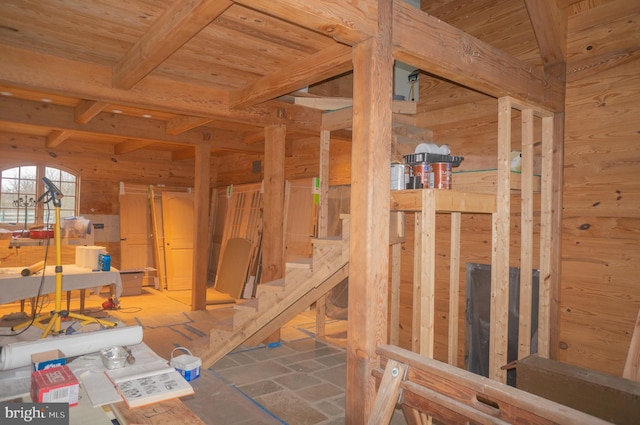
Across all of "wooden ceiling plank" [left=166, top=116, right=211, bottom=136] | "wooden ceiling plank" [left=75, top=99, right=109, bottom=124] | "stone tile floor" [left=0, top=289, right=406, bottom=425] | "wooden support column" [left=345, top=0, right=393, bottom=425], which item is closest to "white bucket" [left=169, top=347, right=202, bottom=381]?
"stone tile floor" [left=0, top=289, right=406, bottom=425]

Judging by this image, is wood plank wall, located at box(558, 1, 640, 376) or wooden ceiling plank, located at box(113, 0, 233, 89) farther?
wood plank wall, located at box(558, 1, 640, 376)

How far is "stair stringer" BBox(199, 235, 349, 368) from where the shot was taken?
346cm

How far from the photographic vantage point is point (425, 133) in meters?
4.80

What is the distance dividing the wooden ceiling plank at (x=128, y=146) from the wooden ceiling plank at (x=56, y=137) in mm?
1064

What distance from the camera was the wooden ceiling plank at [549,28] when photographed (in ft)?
11.5

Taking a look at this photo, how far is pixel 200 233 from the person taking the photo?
6504 millimetres

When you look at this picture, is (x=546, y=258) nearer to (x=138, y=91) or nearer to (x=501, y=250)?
(x=501, y=250)

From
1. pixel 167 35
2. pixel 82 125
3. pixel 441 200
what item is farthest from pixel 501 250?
pixel 82 125

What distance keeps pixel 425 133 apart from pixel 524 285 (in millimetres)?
2033

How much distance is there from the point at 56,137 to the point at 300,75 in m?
5.45

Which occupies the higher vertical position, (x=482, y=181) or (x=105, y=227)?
(x=482, y=181)

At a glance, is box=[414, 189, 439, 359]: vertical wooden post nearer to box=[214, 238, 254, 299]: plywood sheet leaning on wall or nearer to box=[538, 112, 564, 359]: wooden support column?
box=[538, 112, 564, 359]: wooden support column

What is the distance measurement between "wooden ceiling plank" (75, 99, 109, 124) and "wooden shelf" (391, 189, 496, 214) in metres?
3.62

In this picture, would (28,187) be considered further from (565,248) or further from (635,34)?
(635,34)
